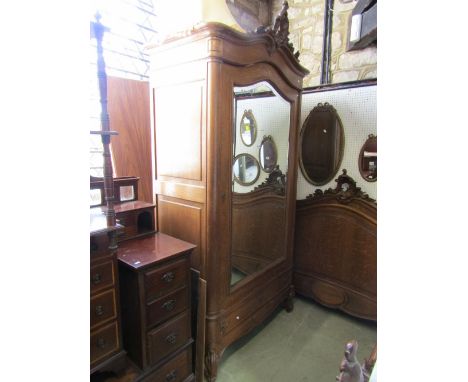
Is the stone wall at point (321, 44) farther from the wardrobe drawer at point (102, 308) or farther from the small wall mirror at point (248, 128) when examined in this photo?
the wardrobe drawer at point (102, 308)

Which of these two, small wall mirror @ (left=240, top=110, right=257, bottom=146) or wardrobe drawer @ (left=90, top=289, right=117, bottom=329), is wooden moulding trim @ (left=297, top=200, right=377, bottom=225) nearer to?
small wall mirror @ (left=240, top=110, right=257, bottom=146)

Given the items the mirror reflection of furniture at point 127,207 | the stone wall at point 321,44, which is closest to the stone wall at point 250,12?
the stone wall at point 321,44

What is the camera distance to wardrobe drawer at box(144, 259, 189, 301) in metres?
1.21

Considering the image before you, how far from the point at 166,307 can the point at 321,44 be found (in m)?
2.14

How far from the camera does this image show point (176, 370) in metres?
1.39

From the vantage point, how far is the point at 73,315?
0.34 meters

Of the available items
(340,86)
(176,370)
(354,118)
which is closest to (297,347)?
(176,370)

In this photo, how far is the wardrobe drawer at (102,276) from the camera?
1.02 meters

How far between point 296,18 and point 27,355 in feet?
8.70

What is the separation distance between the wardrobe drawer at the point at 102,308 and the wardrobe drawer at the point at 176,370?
1.29ft

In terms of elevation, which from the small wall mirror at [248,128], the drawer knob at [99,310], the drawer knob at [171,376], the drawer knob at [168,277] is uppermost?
the small wall mirror at [248,128]

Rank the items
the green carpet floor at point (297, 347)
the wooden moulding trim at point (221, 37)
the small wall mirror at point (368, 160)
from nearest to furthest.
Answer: the wooden moulding trim at point (221, 37), the green carpet floor at point (297, 347), the small wall mirror at point (368, 160)

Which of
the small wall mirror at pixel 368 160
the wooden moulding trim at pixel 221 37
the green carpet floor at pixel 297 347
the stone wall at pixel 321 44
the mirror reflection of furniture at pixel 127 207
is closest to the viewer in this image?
the wooden moulding trim at pixel 221 37
